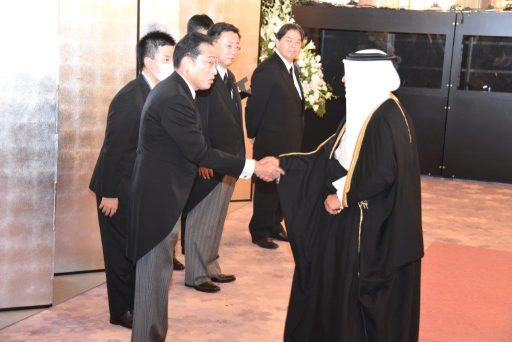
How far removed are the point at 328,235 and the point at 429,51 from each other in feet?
23.5

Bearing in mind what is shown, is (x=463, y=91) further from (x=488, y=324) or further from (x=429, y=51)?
(x=488, y=324)

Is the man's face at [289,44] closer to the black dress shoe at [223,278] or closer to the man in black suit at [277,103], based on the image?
the man in black suit at [277,103]

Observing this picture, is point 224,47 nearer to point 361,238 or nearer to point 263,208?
point 263,208

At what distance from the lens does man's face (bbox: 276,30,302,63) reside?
6.71m

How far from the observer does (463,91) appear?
35.0 feet

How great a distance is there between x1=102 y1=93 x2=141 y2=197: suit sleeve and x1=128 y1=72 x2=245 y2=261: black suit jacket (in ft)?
1.91

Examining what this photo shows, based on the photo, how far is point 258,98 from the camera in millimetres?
6715

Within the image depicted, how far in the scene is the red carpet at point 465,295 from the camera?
5121mm

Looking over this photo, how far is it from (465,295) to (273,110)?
2.11m

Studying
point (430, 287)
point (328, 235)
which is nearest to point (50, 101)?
point (328, 235)

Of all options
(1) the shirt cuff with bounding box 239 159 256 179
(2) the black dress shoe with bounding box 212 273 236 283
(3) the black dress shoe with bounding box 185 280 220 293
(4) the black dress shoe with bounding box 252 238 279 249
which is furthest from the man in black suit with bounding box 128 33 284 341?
(4) the black dress shoe with bounding box 252 238 279 249

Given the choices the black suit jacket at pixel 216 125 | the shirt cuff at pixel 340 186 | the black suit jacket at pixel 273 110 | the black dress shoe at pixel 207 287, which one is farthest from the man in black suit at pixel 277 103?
the shirt cuff at pixel 340 186

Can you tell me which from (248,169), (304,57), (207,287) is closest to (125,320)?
(207,287)

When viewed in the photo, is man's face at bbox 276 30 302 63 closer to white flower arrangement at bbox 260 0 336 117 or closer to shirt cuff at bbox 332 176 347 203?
white flower arrangement at bbox 260 0 336 117
